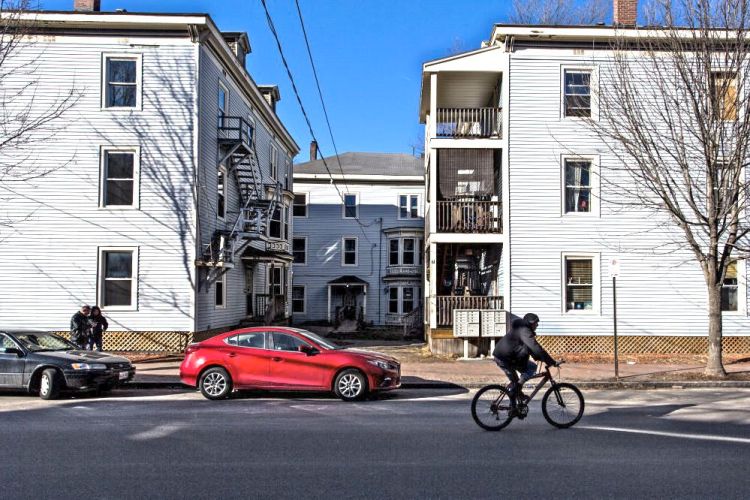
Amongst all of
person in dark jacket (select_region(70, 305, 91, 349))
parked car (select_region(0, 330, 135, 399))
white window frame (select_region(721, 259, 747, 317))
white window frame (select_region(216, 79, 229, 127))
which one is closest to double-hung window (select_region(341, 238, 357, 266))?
white window frame (select_region(216, 79, 229, 127))

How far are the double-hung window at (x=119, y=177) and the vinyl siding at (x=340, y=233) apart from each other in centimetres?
1939

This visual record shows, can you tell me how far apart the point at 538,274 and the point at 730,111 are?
274 inches

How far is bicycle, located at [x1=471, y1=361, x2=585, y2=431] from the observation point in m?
9.00

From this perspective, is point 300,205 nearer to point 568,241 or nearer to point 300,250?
point 300,250

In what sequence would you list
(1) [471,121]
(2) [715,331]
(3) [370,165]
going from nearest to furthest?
(2) [715,331] < (1) [471,121] < (3) [370,165]

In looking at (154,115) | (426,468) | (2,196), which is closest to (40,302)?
(2,196)

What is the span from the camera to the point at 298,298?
39.1 m

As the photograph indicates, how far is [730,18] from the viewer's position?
14188mm

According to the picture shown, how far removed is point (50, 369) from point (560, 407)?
363 inches

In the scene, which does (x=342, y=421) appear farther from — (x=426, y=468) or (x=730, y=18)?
(x=730, y=18)

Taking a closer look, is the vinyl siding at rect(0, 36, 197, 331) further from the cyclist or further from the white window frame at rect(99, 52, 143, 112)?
the cyclist

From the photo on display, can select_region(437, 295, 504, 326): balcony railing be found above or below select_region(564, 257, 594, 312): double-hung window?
below

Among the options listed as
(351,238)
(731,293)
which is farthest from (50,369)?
(351,238)

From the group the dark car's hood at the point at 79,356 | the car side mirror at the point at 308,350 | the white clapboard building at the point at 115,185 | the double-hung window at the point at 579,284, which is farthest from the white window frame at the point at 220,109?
the double-hung window at the point at 579,284
